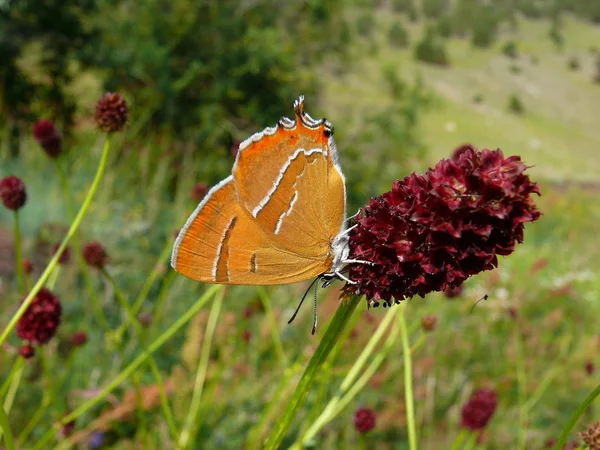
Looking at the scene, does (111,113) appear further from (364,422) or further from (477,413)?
(477,413)

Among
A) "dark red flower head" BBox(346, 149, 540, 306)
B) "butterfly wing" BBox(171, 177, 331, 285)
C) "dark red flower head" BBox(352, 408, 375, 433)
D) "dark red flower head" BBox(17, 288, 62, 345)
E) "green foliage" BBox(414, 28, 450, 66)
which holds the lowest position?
"dark red flower head" BBox(352, 408, 375, 433)

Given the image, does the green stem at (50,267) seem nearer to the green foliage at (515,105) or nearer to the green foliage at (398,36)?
the green foliage at (515,105)

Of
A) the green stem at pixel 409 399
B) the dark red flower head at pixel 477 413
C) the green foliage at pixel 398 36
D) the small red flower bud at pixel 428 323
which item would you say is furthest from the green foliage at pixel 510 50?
the green stem at pixel 409 399

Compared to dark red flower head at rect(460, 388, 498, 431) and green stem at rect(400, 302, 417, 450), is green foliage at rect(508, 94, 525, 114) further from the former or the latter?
green stem at rect(400, 302, 417, 450)

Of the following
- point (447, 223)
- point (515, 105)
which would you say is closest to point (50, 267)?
point (447, 223)

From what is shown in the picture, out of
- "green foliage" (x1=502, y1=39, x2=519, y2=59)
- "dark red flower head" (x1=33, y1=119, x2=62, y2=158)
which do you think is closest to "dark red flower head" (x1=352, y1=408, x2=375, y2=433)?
"dark red flower head" (x1=33, y1=119, x2=62, y2=158)

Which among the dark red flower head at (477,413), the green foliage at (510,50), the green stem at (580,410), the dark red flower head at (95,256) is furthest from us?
the green foliage at (510,50)
